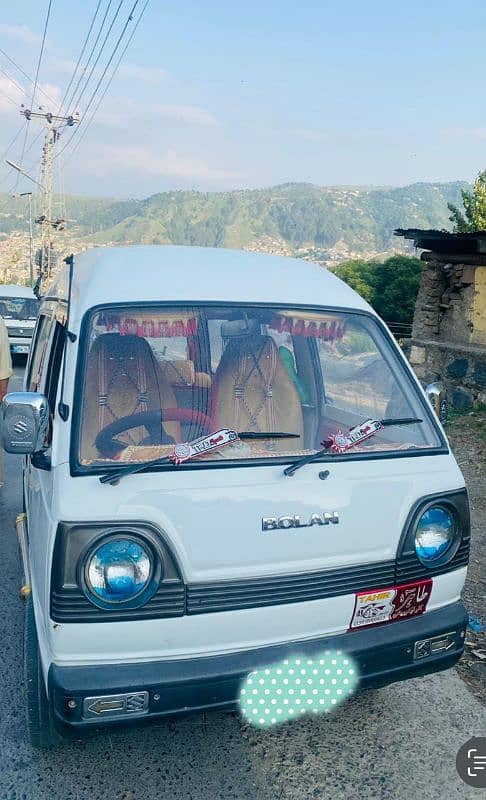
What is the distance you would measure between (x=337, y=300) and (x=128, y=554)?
1664 mm

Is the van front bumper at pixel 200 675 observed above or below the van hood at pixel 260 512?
below

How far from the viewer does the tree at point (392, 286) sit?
64.6 feet

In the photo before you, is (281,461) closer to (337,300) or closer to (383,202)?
(337,300)

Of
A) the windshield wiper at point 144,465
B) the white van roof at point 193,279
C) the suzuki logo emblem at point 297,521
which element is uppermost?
the white van roof at point 193,279

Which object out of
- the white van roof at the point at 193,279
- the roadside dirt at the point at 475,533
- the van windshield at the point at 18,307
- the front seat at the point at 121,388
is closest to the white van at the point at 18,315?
the van windshield at the point at 18,307

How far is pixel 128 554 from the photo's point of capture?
7.72ft

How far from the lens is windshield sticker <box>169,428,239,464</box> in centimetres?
253

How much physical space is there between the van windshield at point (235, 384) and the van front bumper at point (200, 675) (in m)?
0.73

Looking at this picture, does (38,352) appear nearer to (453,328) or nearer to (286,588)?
(286,588)

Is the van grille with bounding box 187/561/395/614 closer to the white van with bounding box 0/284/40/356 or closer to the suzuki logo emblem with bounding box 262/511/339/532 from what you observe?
the suzuki logo emblem with bounding box 262/511/339/532

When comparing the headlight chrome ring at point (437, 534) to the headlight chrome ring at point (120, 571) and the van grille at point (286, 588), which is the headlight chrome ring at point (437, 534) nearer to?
the van grille at point (286, 588)

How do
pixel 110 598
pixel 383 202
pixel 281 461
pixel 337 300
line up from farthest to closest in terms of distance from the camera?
pixel 383 202, pixel 337 300, pixel 281 461, pixel 110 598

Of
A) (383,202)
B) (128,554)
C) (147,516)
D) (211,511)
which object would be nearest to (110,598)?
(128,554)

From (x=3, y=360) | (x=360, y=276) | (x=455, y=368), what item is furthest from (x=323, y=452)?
(x=360, y=276)
